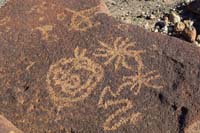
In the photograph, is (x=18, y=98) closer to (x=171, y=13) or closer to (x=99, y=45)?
(x=99, y=45)

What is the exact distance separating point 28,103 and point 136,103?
34cm

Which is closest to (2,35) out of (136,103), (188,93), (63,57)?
(63,57)

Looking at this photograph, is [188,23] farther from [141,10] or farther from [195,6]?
[141,10]

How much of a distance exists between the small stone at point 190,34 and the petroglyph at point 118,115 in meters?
0.66

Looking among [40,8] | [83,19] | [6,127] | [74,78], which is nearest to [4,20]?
[40,8]

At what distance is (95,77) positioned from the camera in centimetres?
167

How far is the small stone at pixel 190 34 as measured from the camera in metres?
2.16

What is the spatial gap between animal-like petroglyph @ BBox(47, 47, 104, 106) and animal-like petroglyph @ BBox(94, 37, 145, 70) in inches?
1.8

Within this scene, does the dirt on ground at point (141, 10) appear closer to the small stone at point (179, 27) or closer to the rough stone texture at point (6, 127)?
the small stone at point (179, 27)

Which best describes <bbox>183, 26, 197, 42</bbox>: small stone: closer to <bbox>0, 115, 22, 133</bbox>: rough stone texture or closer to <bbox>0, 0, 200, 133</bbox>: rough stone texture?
<bbox>0, 0, 200, 133</bbox>: rough stone texture

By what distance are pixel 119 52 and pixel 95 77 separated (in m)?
0.12

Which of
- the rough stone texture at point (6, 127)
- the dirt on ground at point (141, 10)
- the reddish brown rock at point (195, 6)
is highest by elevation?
the rough stone texture at point (6, 127)

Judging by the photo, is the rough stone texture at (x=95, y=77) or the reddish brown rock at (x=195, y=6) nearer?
the rough stone texture at (x=95, y=77)

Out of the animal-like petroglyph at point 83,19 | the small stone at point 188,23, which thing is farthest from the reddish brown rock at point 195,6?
the animal-like petroglyph at point 83,19
